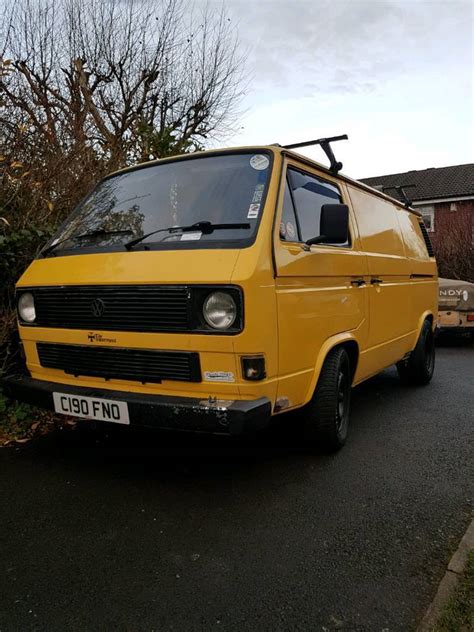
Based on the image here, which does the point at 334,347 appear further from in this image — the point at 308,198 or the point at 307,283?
the point at 308,198

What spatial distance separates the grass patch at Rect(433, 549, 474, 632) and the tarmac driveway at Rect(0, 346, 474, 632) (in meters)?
0.11

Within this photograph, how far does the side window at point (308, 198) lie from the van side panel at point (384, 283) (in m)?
0.61

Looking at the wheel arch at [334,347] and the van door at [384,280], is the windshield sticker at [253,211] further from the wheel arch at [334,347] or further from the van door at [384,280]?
the van door at [384,280]

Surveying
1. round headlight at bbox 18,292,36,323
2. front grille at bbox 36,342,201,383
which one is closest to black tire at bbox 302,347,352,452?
front grille at bbox 36,342,201,383

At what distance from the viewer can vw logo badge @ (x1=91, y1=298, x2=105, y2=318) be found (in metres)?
2.89

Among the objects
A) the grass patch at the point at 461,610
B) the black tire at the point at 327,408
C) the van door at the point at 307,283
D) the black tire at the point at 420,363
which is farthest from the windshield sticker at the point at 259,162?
the black tire at the point at 420,363

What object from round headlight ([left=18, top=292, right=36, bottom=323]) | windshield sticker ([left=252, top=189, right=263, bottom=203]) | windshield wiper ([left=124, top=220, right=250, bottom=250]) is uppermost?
windshield sticker ([left=252, top=189, right=263, bottom=203])

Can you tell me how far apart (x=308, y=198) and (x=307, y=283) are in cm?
72

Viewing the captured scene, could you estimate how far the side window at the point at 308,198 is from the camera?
10.8ft

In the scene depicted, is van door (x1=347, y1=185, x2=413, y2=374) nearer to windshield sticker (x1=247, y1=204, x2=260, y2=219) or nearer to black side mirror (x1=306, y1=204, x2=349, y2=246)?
black side mirror (x1=306, y1=204, x2=349, y2=246)

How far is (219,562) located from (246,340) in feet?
3.60

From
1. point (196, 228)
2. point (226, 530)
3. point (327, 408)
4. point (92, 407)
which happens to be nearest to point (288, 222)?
point (196, 228)

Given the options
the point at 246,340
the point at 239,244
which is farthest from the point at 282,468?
the point at 239,244

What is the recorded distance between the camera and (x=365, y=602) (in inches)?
81.4
